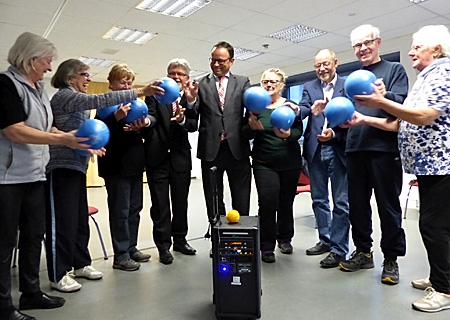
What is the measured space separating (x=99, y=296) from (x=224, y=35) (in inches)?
180

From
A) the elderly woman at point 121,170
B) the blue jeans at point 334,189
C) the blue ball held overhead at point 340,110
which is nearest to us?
the blue ball held overhead at point 340,110

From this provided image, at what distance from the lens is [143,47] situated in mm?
6363

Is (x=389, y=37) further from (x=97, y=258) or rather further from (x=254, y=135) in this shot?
(x=97, y=258)

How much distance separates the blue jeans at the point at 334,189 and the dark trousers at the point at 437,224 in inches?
29.3

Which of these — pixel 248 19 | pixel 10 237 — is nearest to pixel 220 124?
pixel 10 237

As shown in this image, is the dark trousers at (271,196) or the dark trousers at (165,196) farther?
the dark trousers at (165,196)

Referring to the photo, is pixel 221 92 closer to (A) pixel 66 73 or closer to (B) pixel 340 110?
(B) pixel 340 110

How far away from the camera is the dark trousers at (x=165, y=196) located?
2.85 meters

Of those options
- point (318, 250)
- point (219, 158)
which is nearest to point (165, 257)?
point (219, 158)

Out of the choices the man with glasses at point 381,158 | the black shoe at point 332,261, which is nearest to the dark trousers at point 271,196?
the black shoe at point 332,261

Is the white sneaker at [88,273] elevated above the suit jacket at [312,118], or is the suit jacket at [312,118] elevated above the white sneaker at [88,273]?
the suit jacket at [312,118]

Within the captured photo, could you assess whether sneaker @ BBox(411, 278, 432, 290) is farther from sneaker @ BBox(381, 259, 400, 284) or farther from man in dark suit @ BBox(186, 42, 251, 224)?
man in dark suit @ BBox(186, 42, 251, 224)

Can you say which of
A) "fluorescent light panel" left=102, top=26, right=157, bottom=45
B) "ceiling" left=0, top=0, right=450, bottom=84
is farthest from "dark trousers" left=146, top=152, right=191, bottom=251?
"fluorescent light panel" left=102, top=26, right=157, bottom=45

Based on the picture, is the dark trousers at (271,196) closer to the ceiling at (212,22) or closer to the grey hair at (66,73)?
the grey hair at (66,73)
